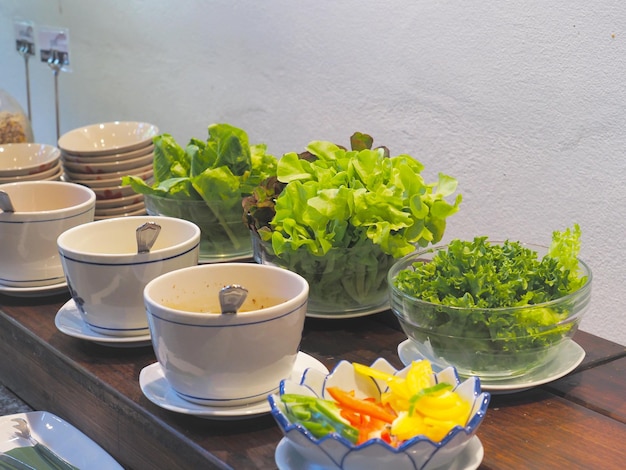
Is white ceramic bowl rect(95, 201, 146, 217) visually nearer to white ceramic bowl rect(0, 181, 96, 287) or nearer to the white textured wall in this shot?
white ceramic bowl rect(0, 181, 96, 287)

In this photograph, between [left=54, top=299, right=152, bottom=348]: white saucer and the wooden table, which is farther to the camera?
[left=54, top=299, right=152, bottom=348]: white saucer

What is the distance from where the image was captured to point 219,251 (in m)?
1.19

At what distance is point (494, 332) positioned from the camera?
793 mm

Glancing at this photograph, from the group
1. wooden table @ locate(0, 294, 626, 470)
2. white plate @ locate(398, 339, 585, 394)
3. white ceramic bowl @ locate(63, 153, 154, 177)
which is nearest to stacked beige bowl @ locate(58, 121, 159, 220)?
white ceramic bowl @ locate(63, 153, 154, 177)

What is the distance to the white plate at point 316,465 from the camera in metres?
0.68

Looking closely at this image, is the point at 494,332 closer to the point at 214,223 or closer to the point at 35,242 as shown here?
the point at 214,223

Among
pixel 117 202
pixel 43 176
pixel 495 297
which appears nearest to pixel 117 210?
pixel 117 202

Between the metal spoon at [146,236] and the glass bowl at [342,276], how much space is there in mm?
145

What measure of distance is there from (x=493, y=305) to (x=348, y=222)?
0.71 ft

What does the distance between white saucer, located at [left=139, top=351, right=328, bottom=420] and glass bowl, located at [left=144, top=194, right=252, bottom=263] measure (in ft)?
1.07

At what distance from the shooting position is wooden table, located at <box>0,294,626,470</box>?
2.42 ft

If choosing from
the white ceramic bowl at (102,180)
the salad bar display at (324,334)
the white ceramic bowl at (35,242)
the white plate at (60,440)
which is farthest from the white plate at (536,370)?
the white ceramic bowl at (102,180)

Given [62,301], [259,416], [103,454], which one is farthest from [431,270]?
[62,301]

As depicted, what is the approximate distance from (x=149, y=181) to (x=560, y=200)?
72 centimetres
